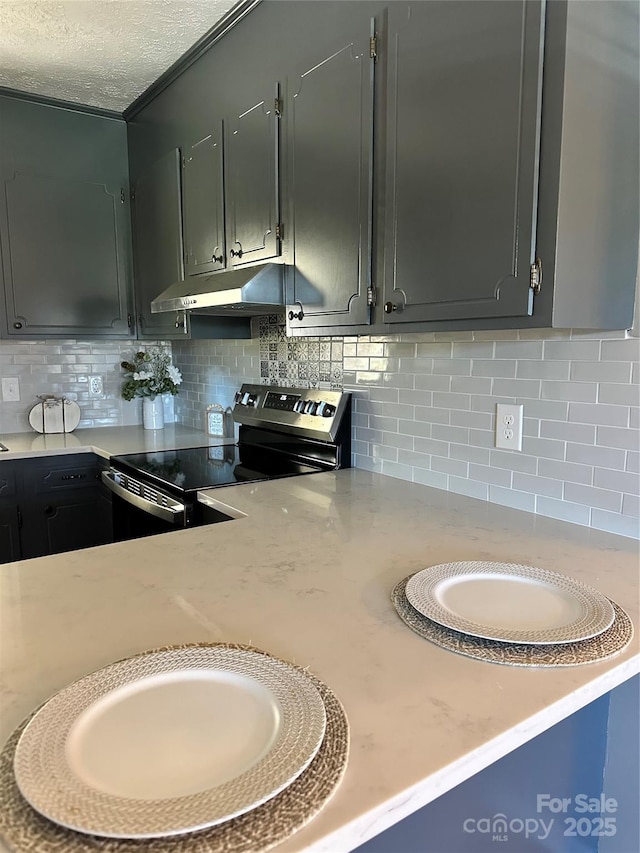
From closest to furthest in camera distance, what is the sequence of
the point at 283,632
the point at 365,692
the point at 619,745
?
1. the point at 365,692
2. the point at 283,632
3. the point at 619,745

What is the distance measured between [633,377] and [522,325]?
0.32m

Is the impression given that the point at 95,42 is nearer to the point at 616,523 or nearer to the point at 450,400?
the point at 450,400

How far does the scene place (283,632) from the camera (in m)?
0.92

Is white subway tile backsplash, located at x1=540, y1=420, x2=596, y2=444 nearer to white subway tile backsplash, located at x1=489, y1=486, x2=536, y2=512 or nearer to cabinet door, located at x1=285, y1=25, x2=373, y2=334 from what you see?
white subway tile backsplash, located at x1=489, y1=486, x2=536, y2=512

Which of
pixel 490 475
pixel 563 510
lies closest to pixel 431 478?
pixel 490 475

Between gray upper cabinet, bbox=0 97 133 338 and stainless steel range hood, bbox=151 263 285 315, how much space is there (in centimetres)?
91

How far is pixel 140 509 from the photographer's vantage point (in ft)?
6.97

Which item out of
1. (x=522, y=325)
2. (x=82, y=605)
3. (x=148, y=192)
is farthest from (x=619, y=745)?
(x=148, y=192)

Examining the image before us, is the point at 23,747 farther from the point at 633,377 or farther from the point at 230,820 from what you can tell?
the point at 633,377

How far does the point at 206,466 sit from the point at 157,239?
1.25 meters

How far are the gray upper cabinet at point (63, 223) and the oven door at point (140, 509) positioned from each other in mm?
979

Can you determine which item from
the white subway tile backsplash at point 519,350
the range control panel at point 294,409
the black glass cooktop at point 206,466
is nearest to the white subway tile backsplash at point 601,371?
the white subway tile backsplash at point 519,350

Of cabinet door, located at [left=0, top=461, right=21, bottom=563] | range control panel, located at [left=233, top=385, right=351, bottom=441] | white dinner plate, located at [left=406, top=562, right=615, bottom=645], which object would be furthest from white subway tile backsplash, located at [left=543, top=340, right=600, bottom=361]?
cabinet door, located at [left=0, top=461, right=21, bottom=563]

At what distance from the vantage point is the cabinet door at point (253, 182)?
1944 millimetres
